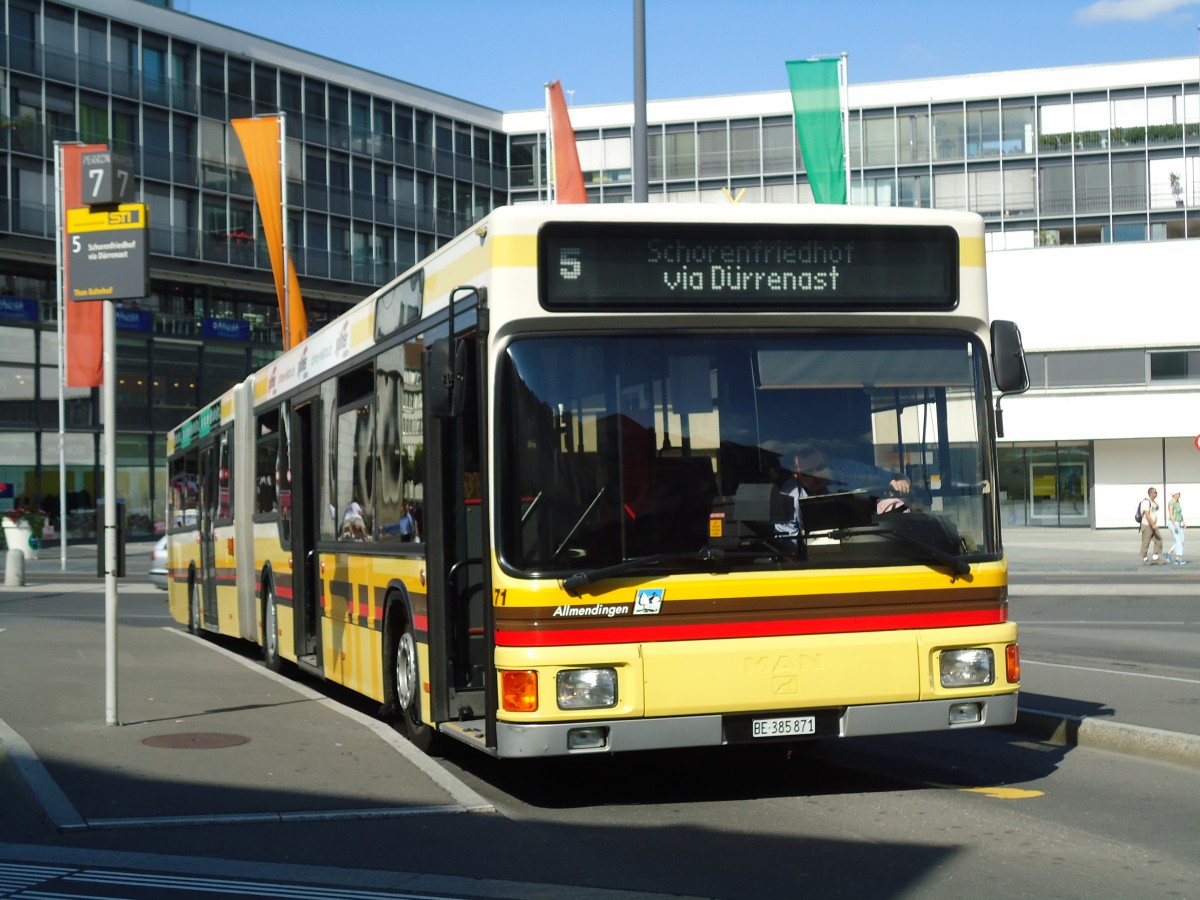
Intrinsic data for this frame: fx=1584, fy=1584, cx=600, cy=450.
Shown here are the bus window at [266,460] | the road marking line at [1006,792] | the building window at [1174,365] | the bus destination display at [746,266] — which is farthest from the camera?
the building window at [1174,365]

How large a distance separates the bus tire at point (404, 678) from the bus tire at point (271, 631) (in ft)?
16.8

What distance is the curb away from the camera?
9758mm

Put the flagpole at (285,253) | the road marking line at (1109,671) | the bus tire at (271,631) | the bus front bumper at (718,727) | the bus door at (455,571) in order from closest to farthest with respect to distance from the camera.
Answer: the bus front bumper at (718,727)
the bus door at (455,571)
the road marking line at (1109,671)
the bus tire at (271,631)
the flagpole at (285,253)

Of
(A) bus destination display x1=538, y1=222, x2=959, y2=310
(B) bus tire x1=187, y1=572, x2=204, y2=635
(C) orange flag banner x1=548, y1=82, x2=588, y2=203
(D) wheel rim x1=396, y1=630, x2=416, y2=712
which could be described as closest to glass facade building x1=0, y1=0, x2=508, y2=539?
(B) bus tire x1=187, y1=572, x2=204, y2=635

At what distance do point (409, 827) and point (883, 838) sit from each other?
90.9 inches

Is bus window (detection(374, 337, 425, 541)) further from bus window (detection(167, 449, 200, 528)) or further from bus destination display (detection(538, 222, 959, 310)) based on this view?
bus window (detection(167, 449, 200, 528))

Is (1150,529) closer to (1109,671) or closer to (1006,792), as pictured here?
(1109,671)

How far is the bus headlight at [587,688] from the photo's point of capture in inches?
307

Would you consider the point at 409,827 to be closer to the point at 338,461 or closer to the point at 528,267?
the point at 528,267

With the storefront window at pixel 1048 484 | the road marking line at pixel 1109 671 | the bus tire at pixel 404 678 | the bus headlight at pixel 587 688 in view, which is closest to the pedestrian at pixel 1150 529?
the storefront window at pixel 1048 484

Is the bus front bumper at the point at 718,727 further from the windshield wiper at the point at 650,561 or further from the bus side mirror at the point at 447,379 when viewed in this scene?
the bus side mirror at the point at 447,379

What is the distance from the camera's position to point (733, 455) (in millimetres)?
8000

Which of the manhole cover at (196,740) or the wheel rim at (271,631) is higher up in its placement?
the wheel rim at (271,631)

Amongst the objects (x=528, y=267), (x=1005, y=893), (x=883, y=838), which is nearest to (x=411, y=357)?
(x=528, y=267)
